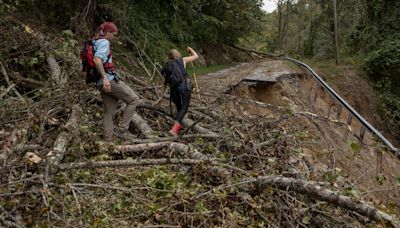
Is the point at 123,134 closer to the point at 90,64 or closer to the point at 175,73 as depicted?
the point at 90,64

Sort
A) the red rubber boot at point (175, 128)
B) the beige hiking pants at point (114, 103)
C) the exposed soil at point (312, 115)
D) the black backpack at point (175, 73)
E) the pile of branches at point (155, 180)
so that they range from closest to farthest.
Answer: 1. the pile of branches at point (155, 180)
2. the beige hiking pants at point (114, 103)
3. the red rubber boot at point (175, 128)
4. the black backpack at point (175, 73)
5. the exposed soil at point (312, 115)

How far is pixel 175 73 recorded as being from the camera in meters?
6.90

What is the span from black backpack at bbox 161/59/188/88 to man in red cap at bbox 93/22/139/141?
2.73ft

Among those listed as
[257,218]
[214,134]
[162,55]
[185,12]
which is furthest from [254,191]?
[185,12]

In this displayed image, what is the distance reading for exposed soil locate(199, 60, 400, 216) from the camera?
7.21 metres

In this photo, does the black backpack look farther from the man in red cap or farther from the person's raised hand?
the person's raised hand

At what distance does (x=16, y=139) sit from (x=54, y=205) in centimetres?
155

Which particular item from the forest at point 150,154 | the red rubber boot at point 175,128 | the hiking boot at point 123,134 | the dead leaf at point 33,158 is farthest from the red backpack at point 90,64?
the dead leaf at point 33,158

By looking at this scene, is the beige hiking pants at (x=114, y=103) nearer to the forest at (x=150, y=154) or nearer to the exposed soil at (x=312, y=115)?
the forest at (x=150, y=154)

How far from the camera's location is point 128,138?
6328mm

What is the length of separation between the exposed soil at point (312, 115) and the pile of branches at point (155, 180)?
0.75 metres

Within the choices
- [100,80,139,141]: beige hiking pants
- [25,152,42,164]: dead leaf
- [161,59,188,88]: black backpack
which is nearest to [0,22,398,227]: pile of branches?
[25,152,42,164]: dead leaf

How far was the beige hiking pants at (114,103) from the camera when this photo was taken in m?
6.16

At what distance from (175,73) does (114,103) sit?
1.18m
